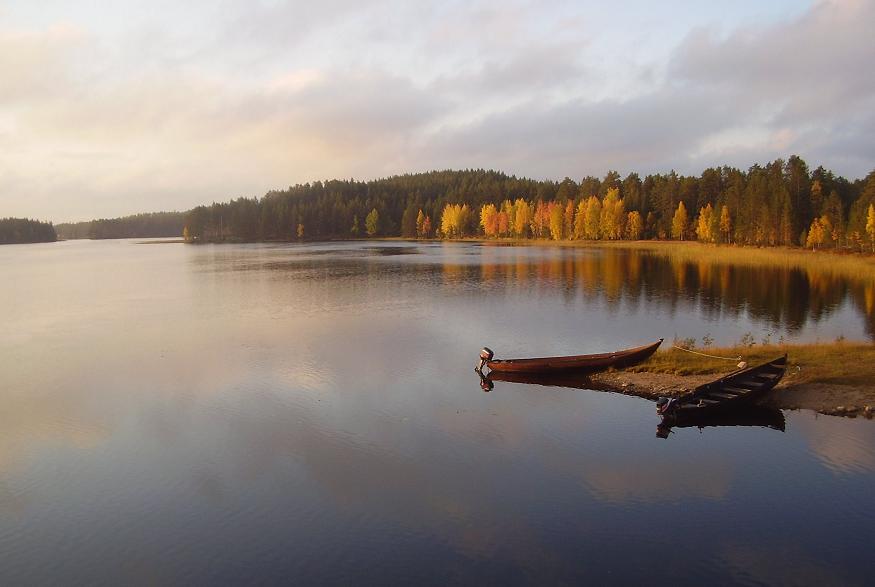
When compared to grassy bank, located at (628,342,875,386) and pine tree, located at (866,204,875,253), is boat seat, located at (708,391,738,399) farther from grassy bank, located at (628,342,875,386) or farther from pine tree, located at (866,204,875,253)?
pine tree, located at (866,204,875,253)

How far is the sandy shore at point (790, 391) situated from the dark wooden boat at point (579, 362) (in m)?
1.07

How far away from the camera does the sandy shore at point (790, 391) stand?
2809 centimetres

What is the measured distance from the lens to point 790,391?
3014cm

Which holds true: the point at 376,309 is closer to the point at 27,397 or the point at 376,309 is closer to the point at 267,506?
the point at 27,397

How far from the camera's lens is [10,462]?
24.6 metres

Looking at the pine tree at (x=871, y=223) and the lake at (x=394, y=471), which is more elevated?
the pine tree at (x=871, y=223)

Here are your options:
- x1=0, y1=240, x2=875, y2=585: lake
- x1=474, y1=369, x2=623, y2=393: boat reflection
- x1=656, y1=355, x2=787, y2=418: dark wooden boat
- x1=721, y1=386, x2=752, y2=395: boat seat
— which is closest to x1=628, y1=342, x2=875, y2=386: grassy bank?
x1=656, y1=355, x2=787, y2=418: dark wooden boat

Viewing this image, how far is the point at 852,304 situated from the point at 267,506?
194 ft

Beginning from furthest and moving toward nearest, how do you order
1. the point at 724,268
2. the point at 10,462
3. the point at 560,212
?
the point at 560,212
the point at 724,268
the point at 10,462

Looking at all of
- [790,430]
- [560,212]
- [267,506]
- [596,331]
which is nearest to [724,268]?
[596,331]

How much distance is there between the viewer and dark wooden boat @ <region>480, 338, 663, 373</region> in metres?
35.1

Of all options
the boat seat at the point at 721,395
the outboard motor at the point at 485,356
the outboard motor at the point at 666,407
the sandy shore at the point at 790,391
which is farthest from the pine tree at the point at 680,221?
the outboard motor at the point at 666,407

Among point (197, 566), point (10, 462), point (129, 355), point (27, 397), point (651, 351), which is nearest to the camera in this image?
point (197, 566)

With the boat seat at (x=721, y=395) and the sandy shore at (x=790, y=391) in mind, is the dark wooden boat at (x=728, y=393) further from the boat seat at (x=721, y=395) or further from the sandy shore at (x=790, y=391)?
the sandy shore at (x=790, y=391)
